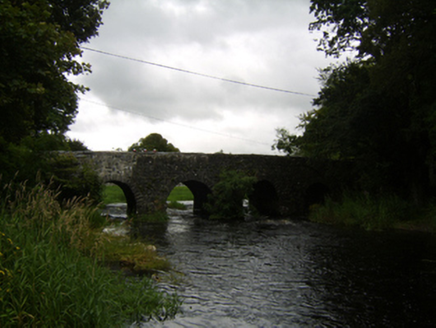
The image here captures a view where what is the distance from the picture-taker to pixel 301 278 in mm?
8211

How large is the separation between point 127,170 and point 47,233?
38.1ft

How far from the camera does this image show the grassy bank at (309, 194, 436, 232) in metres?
16.0

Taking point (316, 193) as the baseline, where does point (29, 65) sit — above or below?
above

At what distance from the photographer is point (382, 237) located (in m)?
13.7

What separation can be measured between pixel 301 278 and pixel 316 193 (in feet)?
53.8

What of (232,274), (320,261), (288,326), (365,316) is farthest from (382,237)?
(288,326)

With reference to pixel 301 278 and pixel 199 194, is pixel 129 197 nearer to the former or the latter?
pixel 199 194

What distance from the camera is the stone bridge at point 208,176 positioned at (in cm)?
1753

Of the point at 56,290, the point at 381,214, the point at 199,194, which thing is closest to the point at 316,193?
the point at 199,194

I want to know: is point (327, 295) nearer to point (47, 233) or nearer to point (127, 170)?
point (47, 233)

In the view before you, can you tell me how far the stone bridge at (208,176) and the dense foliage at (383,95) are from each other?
2.16m

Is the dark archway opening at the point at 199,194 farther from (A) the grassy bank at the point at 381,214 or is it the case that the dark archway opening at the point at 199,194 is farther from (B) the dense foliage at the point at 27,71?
(B) the dense foliage at the point at 27,71

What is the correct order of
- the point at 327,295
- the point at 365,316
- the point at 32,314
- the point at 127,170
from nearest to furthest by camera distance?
the point at 32,314 < the point at 365,316 < the point at 327,295 < the point at 127,170

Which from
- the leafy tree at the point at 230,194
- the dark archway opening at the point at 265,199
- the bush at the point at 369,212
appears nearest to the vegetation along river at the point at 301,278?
the bush at the point at 369,212
